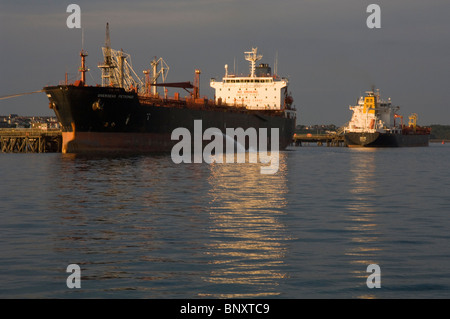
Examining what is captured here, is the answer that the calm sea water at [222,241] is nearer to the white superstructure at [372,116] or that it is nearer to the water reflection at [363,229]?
the water reflection at [363,229]

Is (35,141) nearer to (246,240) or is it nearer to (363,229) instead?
(363,229)

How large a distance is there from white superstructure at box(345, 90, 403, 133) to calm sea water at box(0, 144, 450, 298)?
101 m

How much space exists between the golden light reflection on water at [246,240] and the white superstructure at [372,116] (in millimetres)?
103293

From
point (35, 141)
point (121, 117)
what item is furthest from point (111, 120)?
point (35, 141)

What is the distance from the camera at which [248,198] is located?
25266mm

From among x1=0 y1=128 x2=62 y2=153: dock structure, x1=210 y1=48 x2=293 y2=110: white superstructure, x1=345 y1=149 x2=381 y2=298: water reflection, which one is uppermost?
x1=210 y1=48 x2=293 y2=110: white superstructure

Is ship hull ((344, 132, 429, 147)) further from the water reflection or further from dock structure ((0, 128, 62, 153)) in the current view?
the water reflection

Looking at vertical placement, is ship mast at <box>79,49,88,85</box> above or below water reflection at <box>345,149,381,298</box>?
above

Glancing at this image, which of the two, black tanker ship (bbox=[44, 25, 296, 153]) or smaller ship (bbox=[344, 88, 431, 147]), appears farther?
smaller ship (bbox=[344, 88, 431, 147])

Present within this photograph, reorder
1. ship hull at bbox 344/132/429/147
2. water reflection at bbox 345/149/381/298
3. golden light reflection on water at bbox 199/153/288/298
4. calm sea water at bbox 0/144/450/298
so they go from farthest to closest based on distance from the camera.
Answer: ship hull at bbox 344/132/429/147 → water reflection at bbox 345/149/381/298 → golden light reflection on water at bbox 199/153/288/298 → calm sea water at bbox 0/144/450/298

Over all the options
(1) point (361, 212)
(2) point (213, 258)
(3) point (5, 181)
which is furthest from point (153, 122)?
(2) point (213, 258)

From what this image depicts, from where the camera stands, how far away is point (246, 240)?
1555 cm

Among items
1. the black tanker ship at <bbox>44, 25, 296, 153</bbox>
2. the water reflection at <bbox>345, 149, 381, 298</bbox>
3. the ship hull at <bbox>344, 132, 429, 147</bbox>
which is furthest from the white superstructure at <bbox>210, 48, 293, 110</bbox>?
the water reflection at <bbox>345, 149, 381, 298</bbox>

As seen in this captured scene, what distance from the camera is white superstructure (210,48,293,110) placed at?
93.3 meters
